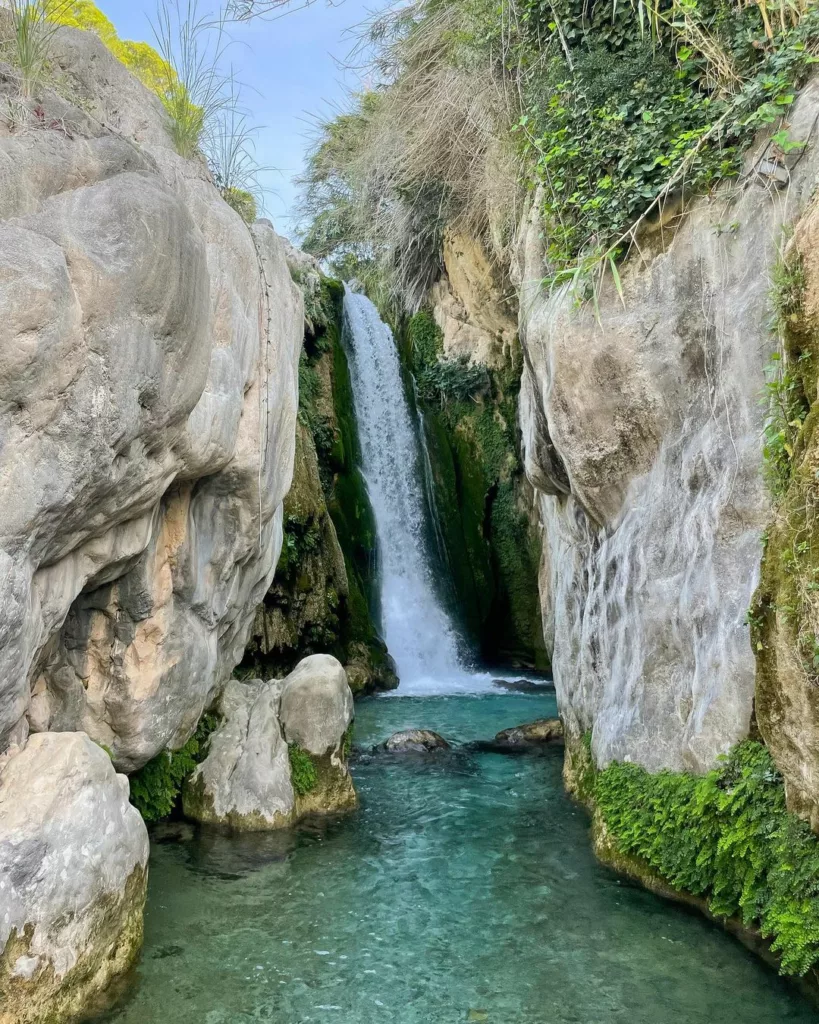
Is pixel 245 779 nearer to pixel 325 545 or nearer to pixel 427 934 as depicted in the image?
pixel 427 934

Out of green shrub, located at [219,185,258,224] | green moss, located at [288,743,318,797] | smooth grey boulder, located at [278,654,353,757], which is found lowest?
green moss, located at [288,743,318,797]

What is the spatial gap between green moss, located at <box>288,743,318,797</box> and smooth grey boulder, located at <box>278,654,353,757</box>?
71 millimetres

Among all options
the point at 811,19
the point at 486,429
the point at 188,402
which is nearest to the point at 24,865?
the point at 188,402

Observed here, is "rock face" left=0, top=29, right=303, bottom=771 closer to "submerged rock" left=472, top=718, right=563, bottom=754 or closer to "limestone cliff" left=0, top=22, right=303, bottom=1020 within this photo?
"limestone cliff" left=0, top=22, right=303, bottom=1020

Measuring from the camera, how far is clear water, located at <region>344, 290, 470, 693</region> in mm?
18109

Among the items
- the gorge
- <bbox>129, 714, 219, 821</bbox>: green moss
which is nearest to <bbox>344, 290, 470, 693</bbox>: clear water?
the gorge

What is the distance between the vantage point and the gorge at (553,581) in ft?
17.2

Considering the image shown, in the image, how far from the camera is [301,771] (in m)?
9.12

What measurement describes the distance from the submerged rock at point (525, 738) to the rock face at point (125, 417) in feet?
14.1

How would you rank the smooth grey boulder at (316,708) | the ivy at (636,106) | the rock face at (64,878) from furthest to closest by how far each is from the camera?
the smooth grey boulder at (316,708), the ivy at (636,106), the rock face at (64,878)

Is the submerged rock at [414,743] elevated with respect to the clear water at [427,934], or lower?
elevated

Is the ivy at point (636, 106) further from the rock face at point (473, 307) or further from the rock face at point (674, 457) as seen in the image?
the rock face at point (473, 307)

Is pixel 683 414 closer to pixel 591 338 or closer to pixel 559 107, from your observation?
pixel 591 338

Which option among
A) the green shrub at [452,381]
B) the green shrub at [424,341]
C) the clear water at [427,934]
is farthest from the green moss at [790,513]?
the green shrub at [424,341]
